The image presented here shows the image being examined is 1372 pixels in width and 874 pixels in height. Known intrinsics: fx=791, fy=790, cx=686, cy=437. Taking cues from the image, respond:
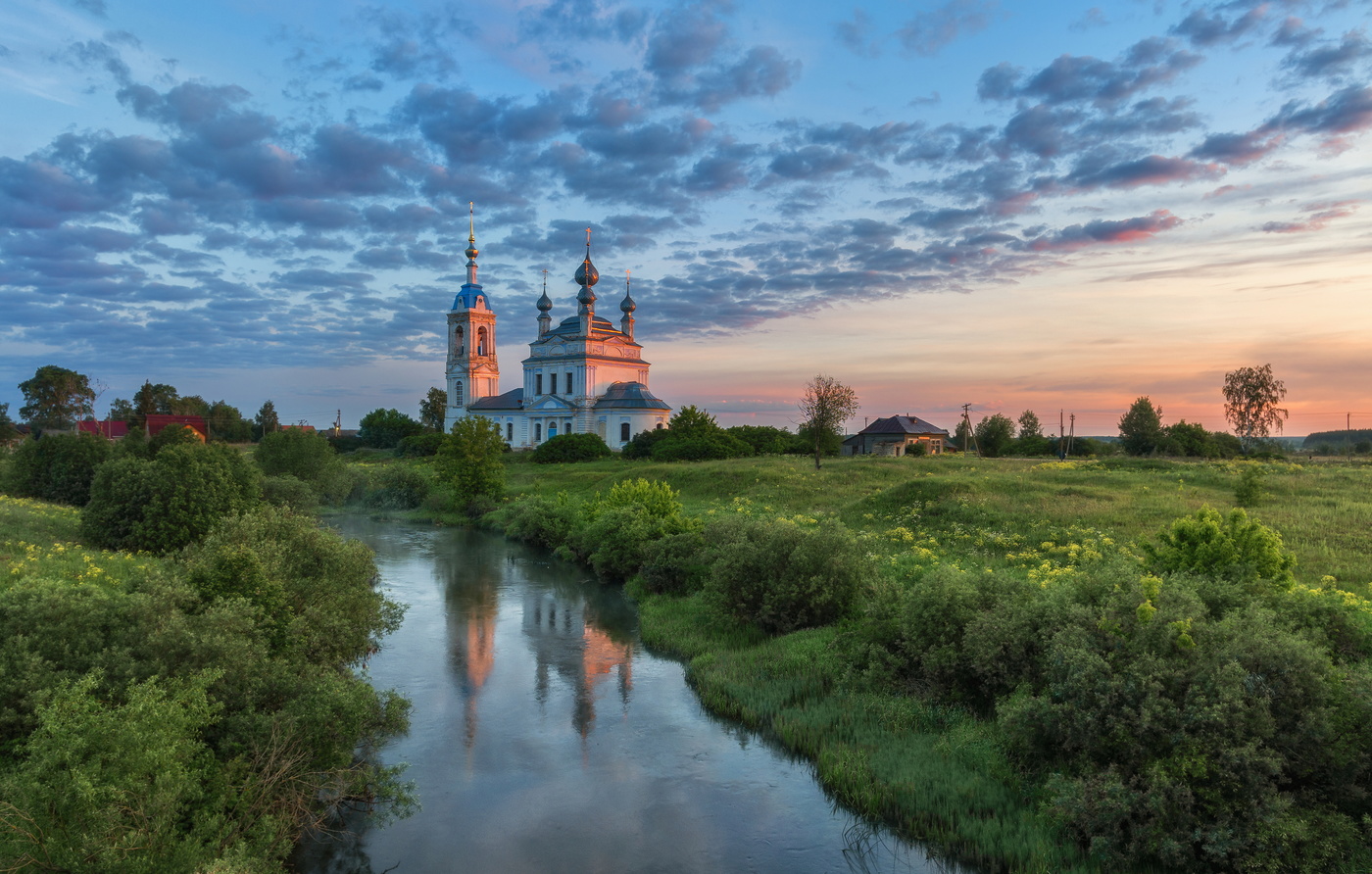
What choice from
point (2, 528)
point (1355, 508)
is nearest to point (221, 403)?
point (2, 528)

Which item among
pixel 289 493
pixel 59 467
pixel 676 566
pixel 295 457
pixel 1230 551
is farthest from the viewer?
pixel 295 457

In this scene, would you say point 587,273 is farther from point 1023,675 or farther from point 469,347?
point 1023,675

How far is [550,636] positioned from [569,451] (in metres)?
43.5

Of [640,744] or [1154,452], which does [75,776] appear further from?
[1154,452]

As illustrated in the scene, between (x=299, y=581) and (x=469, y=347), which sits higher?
(x=469, y=347)

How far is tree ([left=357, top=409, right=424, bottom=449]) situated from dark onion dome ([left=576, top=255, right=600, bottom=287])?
25309 millimetres

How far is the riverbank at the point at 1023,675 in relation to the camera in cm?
893

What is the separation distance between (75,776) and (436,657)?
1291cm

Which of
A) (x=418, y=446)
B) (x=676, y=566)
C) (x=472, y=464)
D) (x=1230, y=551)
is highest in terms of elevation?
(x=418, y=446)

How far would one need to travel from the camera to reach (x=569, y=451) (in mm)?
64562

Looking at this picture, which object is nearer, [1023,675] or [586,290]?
[1023,675]

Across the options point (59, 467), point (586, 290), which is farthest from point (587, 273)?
point (59, 467)

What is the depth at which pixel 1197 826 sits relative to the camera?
28.8ft

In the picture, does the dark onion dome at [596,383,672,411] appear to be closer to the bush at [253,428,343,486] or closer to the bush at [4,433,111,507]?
the bush at [253,428,343,486]
